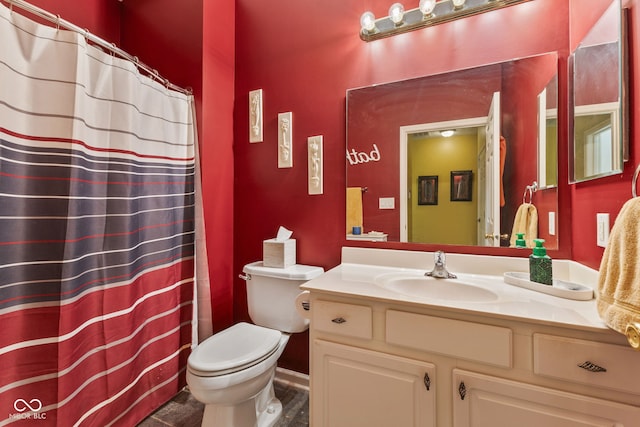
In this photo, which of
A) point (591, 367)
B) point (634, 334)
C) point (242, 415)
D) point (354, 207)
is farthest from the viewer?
point (354, 207)

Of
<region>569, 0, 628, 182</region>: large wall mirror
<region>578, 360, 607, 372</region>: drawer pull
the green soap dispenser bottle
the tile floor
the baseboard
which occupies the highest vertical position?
<region>569, 0, 628, 182</region>: large wall mirror

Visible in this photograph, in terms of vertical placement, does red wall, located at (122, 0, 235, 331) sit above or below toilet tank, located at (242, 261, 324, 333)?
above

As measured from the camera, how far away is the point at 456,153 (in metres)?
1.34

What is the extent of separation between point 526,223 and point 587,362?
0.65 metres

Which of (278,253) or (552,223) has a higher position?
(552,223)

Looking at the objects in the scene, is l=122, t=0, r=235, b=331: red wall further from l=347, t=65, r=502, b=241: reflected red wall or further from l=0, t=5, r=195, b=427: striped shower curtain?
l=347, t=65, r=502, b=241: reflected red wall

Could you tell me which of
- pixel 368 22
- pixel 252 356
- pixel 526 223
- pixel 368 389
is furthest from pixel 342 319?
pixel 368 22

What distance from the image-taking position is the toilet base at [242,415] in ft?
3.94

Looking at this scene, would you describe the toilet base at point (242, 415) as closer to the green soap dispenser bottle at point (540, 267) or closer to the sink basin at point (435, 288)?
the sink basin at point (435, 288)

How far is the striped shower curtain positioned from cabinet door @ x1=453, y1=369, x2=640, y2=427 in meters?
1.44

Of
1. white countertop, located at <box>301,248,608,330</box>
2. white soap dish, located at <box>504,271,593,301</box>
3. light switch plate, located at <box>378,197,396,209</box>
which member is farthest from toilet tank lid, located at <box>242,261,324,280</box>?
white soap dish, located at <box>504,271,593,301</box>

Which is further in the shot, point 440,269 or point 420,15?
point 420,15

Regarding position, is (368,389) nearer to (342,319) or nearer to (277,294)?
(342,319)

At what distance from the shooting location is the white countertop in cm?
81
